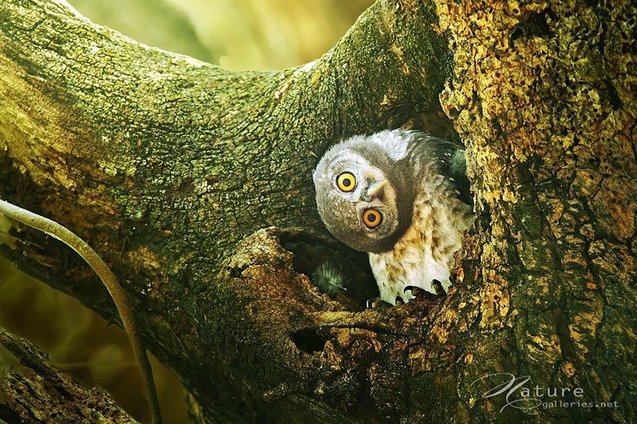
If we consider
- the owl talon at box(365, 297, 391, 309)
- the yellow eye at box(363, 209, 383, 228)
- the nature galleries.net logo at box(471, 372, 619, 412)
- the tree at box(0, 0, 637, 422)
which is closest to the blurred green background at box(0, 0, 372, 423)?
the tree at box(0, 0, 637, 422)

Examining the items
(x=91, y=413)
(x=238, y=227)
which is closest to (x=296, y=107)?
(x=238, y=227)

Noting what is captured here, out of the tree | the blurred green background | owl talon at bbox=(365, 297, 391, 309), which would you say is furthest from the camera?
the blurred green background

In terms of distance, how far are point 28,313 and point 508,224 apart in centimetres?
173

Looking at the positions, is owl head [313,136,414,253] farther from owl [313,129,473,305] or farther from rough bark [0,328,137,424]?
rough bark [0,328,137,424]

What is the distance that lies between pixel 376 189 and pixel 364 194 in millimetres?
43

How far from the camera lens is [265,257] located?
1.74 meters

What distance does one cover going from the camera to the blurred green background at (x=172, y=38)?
2.35 meters

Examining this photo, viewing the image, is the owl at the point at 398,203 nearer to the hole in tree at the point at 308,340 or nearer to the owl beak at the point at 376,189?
the owl beak at the point at 376,189

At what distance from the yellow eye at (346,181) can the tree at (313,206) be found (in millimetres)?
102

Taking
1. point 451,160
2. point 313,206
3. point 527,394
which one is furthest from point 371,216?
point 527,394

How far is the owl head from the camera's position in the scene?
6.50 ft

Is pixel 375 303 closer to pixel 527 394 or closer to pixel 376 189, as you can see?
pixel 376 189

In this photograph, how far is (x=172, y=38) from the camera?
2406 millimetres

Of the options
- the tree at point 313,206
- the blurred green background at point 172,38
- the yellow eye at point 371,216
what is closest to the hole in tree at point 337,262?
the tree at point 313,206
